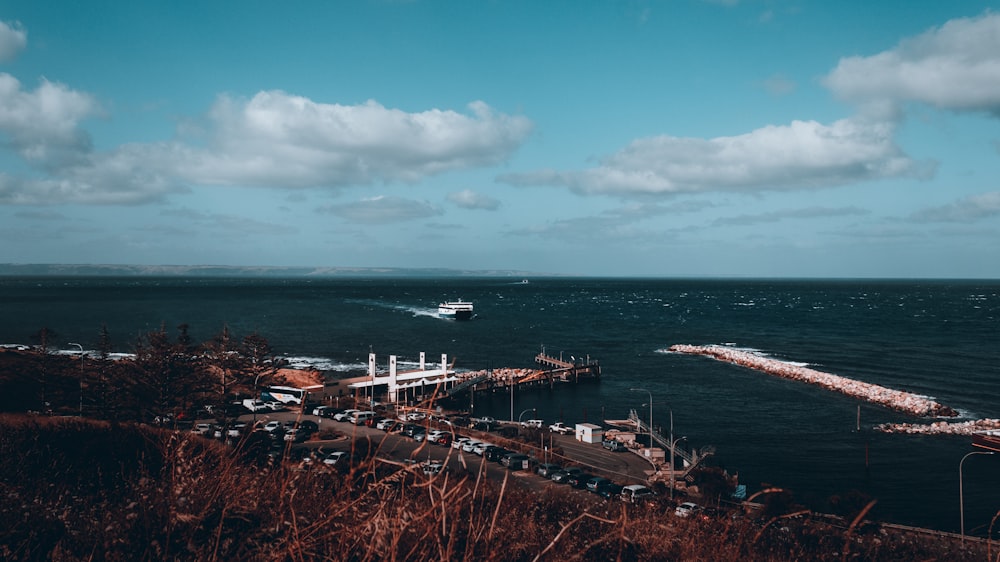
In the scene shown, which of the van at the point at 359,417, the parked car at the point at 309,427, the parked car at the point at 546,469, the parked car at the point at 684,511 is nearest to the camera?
the van at the point at 359,417

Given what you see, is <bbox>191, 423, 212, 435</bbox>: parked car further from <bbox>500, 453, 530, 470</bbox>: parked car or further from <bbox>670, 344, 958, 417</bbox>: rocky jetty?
<bbox>670, 344, 958, 417</bbox>: rocky jetty

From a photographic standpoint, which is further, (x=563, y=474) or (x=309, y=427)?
(x=309, y=427)

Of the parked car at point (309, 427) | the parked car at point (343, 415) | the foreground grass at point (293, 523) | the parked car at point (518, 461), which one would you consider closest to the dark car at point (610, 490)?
the parked car at point (518, 461)

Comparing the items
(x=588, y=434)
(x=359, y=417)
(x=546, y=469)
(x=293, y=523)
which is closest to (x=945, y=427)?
(x=588, y=434)

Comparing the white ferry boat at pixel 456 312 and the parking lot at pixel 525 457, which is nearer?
the parking lot at pixel 525 457

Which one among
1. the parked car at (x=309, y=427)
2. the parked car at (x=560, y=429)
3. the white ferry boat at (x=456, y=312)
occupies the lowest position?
the parked car at (x=560, y=429)

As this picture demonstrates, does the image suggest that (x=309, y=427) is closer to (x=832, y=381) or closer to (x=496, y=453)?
(x=496, y=453)

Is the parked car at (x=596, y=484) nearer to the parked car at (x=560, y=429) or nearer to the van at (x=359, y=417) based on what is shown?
the van at (x=359, y=417)

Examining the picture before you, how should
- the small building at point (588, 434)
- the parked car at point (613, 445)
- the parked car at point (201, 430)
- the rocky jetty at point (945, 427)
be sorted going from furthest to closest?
the rocky jetty at point (945, 427) → the small building at point (588, 434) → the parked car at point (613, 445) → the parked car at point (201, 430)
